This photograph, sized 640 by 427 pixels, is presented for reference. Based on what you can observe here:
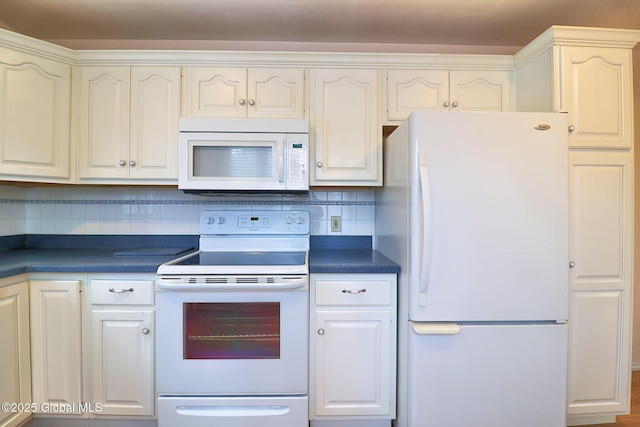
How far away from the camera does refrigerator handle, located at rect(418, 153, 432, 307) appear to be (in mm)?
1321

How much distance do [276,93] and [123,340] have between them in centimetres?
159

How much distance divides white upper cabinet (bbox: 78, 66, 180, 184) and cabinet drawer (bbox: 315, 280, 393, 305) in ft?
3.90

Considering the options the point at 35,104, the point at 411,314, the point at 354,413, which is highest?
the point at 35,104

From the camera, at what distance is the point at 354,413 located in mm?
1586

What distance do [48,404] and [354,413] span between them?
1558 millimetres

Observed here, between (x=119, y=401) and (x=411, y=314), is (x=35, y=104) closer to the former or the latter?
(x=119, y=401)

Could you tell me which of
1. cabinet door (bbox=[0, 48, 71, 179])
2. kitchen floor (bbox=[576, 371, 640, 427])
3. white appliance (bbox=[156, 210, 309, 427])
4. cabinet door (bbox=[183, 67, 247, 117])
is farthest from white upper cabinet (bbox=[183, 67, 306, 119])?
kitchen floor (bbox=[576, 371, 640, 427])

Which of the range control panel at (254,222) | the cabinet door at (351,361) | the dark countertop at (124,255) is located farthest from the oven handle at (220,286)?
the range control panel at (254,222)

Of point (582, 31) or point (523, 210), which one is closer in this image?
point (523, 210)

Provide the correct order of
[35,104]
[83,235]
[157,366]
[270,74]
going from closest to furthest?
1. [157,366]
2. [35,104]
3. [270,74]
4. [83,235]

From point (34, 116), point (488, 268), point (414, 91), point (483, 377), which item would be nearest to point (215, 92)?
point (34, 116)

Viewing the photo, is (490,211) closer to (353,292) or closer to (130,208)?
(353,292)

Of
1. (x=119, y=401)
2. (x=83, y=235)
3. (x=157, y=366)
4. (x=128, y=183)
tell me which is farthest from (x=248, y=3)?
(x=119, y=401)

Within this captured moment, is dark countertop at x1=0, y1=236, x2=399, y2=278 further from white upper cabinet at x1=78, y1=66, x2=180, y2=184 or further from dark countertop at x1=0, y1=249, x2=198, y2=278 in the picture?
white upper cabinet at x1=78, y1=66, x2=180, y2=184
